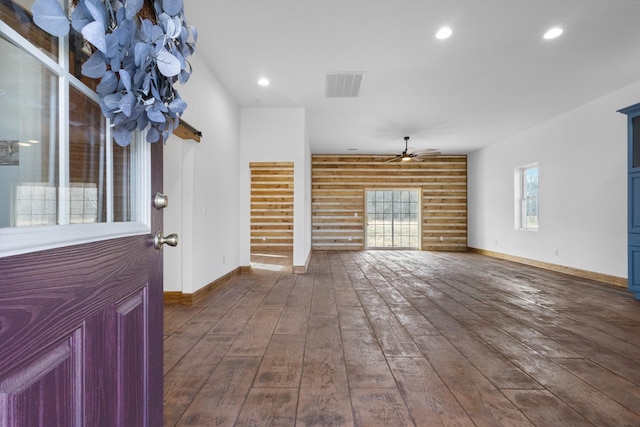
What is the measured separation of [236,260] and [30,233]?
5004 mm

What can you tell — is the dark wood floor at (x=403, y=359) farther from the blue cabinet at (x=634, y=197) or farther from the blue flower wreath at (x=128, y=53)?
the blue flower wreath at (x=128, y=53)

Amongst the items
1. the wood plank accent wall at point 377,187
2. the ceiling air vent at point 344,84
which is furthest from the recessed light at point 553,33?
the wood plank accent wall at point 377,187

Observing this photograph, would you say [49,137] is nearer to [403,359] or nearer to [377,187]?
[403,359]

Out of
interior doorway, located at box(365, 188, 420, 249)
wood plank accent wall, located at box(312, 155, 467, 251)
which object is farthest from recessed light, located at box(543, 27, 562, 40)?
interior doorway, located at box(365, 188, 420, 249)

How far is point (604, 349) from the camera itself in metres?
2.39

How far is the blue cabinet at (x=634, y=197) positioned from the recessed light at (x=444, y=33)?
2430 millimetres

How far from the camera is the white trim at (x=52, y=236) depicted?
49 cm

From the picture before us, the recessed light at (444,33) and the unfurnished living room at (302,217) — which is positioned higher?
the recessed light at (444,33)

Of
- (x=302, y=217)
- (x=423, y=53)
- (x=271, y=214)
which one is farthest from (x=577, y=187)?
(x=271, y=214)

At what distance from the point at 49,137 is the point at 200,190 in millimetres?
3313

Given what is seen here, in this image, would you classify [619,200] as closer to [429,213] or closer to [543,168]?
[543,168]

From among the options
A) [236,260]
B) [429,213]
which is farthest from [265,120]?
[429,213]

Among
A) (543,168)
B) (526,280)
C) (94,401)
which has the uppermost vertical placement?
(543,168)

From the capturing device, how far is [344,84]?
4.68 m
